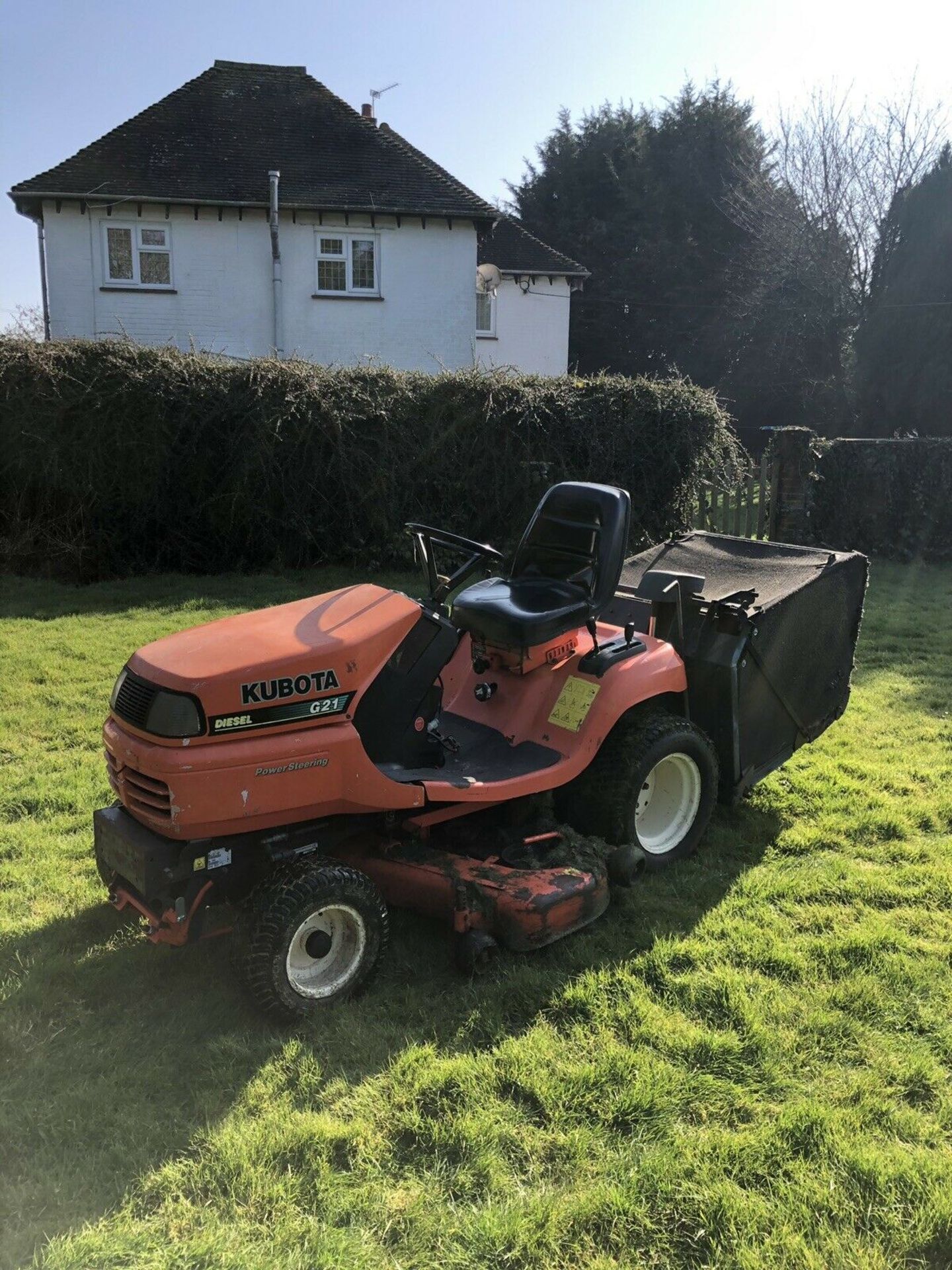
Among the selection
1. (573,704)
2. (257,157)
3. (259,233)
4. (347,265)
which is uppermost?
(257,157)

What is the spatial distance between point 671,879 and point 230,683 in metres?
1.98

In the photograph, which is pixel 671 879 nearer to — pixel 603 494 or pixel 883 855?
pixel 883 855

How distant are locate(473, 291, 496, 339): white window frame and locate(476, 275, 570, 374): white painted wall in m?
0.12

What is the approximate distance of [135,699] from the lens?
2.95 metres

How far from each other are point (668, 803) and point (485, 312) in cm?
1759

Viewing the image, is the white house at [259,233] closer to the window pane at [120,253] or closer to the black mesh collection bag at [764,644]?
the window pane at [120,253]

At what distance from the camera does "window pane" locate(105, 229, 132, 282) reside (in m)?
16.1

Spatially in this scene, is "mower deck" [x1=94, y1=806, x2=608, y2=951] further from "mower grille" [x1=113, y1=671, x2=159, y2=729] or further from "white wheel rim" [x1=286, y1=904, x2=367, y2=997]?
"mower grille" [x1=113, y1=671, x2=159, y2=729]

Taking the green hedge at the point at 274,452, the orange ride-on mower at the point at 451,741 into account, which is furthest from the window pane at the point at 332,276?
the orange ride-on mower at the point at 451,741

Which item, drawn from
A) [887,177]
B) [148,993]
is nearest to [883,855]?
[148,993]

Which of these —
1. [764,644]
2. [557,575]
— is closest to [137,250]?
[557,575]

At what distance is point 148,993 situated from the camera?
10.1 ft

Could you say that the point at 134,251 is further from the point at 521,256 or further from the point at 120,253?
the point at 521,256

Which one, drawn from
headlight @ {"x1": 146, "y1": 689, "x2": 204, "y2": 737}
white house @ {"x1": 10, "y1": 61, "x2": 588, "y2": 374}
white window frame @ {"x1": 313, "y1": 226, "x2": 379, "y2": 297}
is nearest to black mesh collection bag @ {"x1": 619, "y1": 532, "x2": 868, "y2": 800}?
headlight @ {"x1": 146, "y1": 689, "x2": 204, "y2": 737}
